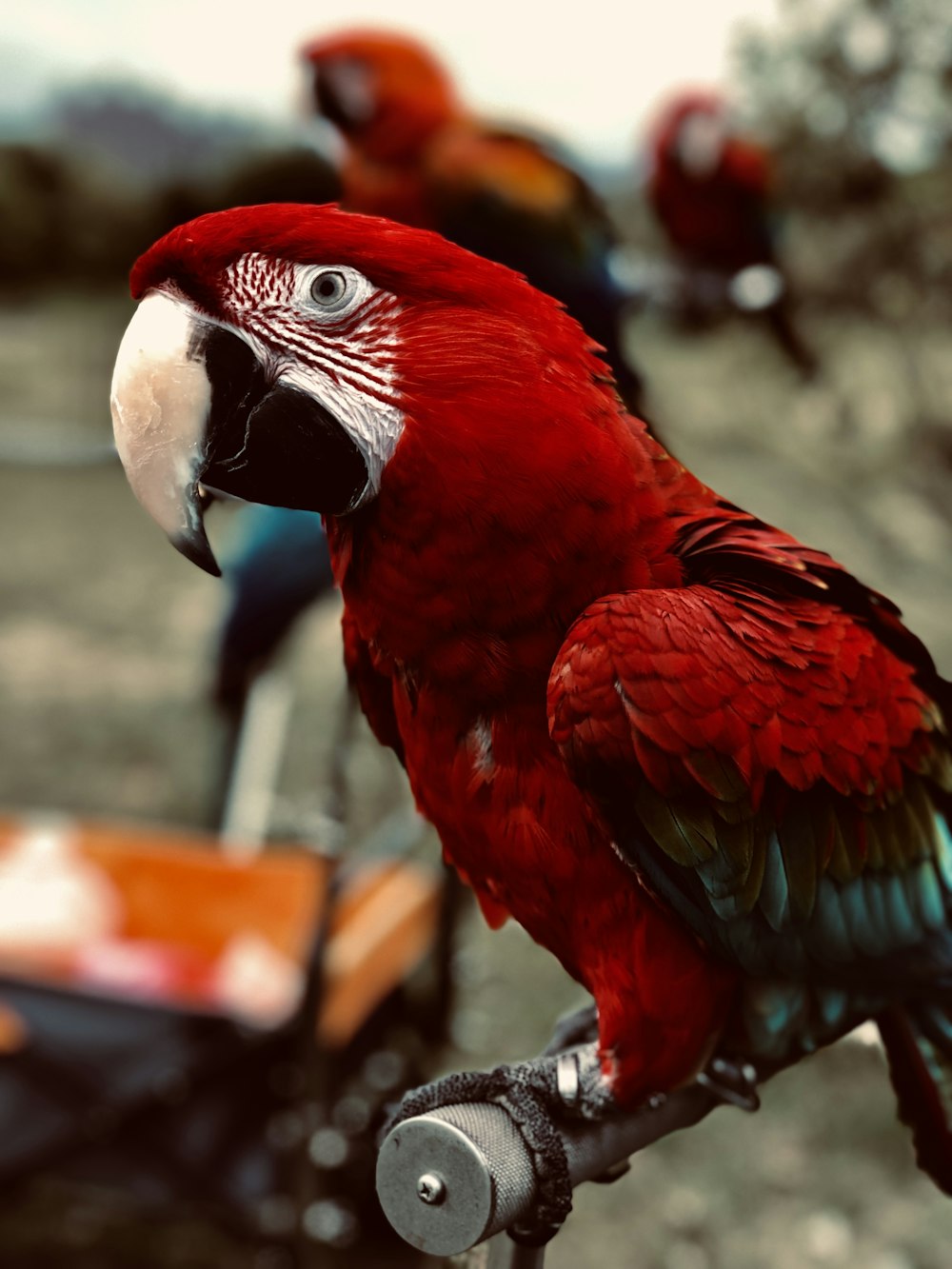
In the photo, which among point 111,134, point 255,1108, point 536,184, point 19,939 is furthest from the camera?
point 111,134

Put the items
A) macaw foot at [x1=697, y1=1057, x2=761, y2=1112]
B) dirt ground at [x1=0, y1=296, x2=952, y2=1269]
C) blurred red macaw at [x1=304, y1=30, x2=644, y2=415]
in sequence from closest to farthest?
macaw foot at [x1=697, y1=1057, x2=761, y2=1112], blurred red macaw at [x1=304, y1=30, x2=644, y2=415], dirt ground at [x1=0, y1=296, x2=952, y2=1269]

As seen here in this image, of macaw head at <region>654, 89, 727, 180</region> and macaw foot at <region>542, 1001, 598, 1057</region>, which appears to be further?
macaw head at <region>654, 89, 727, 180</region>

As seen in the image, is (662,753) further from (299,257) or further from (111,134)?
(111,134)

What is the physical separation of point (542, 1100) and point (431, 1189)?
0.09 meters

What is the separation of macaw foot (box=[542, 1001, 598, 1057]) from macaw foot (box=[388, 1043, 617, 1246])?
71mm

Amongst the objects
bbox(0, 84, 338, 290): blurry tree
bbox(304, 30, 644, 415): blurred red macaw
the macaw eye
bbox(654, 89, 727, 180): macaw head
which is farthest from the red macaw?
bbox(654, 89, 727, 180): macaw head

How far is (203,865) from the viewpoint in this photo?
1791 millimetres

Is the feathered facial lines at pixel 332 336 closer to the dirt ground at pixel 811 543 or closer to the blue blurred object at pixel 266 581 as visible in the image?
the dirt ground at pixel 811 543

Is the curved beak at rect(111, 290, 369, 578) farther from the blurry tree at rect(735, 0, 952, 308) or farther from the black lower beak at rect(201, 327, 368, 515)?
the blurry tree at rect(735, 0, 952, 308)

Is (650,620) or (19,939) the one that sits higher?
(650,620)

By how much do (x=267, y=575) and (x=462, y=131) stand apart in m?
0.62

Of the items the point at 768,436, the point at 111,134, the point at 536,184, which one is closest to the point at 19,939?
the point at 536,184

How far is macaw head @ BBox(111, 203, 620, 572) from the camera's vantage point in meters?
0.41

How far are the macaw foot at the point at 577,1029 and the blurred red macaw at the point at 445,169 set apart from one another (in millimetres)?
627
